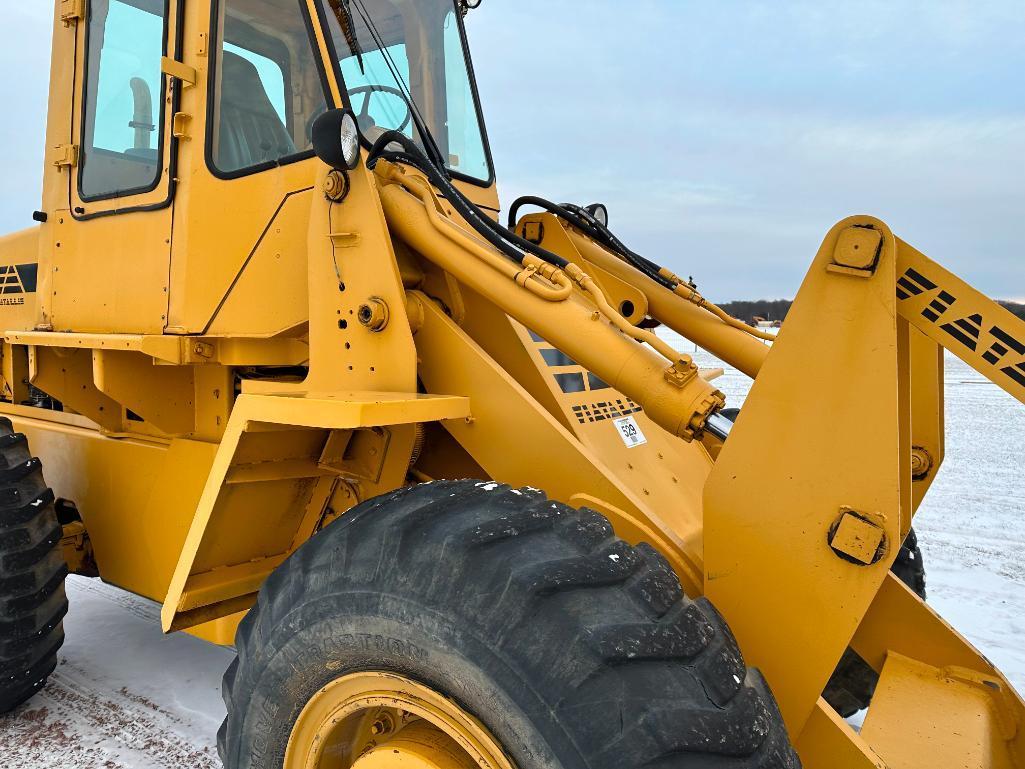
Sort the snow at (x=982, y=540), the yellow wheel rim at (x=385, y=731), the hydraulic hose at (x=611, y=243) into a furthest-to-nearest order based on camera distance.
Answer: the snow at (x=982, y=540) → the hydraulic hose at (x=611, y=243) → the yellow wheel rim at (x=385, y=731)

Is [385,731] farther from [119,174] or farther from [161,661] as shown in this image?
[119,174]

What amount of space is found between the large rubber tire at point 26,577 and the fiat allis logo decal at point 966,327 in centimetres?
337

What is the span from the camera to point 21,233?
3.94m

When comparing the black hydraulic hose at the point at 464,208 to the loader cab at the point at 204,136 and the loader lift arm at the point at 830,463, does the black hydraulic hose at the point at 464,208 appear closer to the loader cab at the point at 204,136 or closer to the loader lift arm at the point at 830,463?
the loader cab at the point at 204,136

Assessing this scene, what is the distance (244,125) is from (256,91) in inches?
8.0

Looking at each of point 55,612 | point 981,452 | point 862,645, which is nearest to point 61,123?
point 55,612

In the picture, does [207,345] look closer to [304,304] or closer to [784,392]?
[304,304]

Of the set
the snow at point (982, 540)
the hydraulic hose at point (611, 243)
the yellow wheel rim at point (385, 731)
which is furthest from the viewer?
the snow at point (982, 540)

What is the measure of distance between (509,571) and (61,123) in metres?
3.27

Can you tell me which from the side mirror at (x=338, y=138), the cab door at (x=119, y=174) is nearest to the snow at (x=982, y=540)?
the side mirror at (x=338, y=138)

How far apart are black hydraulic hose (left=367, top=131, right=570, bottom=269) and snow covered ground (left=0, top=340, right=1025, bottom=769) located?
7.73 ft

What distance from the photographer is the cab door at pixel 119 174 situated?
9.86 feet

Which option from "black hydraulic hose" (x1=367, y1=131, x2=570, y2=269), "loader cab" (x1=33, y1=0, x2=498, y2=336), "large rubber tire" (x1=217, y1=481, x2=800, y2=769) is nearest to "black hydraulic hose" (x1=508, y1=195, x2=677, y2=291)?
"loader cab" (x1=33, y1=0, x2=498, y2=336)

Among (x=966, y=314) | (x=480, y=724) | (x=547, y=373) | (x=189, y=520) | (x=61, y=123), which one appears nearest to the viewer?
(x=480, y=724)
